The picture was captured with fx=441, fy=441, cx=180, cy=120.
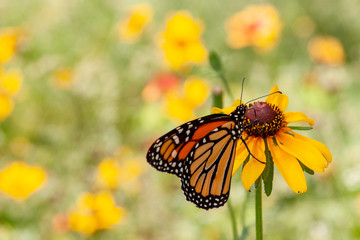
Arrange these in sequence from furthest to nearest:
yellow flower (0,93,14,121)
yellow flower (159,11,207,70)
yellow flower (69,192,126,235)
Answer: yellow flower (159,11,207,70) < yellow flower (0,93,14,121) < yellow flower (69,192,126,235)

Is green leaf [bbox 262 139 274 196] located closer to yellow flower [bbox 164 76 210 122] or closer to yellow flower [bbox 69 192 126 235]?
yellow flower [bbox 69 192 126 235]

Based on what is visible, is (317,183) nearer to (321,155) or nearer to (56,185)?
(321,155)

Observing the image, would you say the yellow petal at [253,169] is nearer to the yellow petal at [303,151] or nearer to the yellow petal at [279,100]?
the yellow petal at [303,151]

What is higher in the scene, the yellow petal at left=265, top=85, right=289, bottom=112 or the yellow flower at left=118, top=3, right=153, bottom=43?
the yellow flower at left=118, top=3, right=153, bottom=43

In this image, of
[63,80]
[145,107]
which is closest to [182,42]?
[145,107]

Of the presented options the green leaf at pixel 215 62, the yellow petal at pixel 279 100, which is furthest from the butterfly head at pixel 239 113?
the green leaf at pixel 215 62

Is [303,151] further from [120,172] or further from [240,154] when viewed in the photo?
[120,172]

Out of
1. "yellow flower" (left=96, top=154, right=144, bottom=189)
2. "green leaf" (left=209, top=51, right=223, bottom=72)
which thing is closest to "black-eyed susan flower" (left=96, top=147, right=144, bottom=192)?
"yellow flower" (left=96, top=154, right=144, bottom=189)

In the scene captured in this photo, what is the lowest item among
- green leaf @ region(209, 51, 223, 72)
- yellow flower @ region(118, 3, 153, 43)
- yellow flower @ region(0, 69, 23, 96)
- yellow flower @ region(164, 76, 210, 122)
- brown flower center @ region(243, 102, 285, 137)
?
brown flower center @ region(243, 102, 285, 137)
